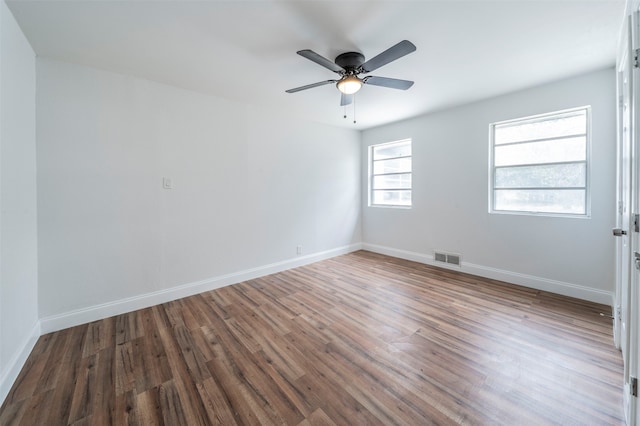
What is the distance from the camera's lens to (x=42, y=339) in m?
2.21

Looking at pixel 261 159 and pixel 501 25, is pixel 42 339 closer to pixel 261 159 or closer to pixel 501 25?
pixel 261 159

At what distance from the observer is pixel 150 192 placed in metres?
2.85

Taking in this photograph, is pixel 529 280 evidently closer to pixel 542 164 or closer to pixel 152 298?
pixel 542 164

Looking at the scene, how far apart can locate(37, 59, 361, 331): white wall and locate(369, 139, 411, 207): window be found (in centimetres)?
174

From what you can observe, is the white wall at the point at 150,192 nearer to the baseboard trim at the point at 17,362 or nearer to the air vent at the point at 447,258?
the baseboard trim at the point at 17,362

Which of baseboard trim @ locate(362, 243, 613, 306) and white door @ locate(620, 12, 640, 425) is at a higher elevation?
white door @ locate(620, 12, 640, 425)

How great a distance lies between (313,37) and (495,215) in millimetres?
3320

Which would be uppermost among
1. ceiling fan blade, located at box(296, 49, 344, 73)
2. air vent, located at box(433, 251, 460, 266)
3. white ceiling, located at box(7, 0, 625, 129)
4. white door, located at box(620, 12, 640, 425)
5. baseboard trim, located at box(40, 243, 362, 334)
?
white ceiling, located at box(7, 0, 625, 129)

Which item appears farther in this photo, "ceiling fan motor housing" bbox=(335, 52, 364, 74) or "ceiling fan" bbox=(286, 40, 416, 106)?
"ceiling fan motor housing" bbox=(335, 52, 364, 74)

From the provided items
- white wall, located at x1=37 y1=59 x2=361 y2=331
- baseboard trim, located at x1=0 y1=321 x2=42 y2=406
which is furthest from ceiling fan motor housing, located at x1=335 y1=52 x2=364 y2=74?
baseboard trim, located at x1=0 y1=321 x2=42 y2=406

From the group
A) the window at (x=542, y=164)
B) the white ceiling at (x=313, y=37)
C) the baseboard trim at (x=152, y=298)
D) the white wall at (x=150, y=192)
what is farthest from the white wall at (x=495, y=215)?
the baseboard trim at (x=152, y=298)

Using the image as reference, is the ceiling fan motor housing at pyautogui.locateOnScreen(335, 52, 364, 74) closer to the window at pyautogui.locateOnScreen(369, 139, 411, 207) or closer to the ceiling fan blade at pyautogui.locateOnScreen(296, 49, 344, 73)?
the ceiling fan blade at pyautogui.locateOnScreen(296, 49, 344, 73)

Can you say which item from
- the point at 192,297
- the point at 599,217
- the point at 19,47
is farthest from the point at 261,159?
the point at 599,217

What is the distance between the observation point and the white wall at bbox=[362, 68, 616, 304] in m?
2.72
